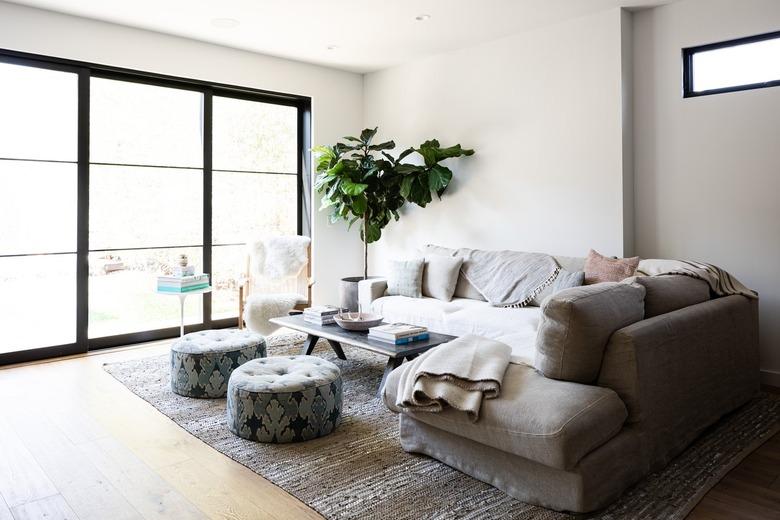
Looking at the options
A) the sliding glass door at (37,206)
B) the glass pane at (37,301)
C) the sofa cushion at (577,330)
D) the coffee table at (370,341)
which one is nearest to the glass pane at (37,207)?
the sliding glass door at (37,206)

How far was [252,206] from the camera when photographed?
5.87 metres

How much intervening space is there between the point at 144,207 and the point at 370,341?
2839mm

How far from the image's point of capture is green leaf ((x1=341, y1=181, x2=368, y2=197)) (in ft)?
17.2

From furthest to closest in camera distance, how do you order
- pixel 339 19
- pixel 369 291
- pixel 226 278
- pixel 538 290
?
1. pixel 226 278
2. pixel 369 291
3. pixel 339 19
4. pixel 538 290

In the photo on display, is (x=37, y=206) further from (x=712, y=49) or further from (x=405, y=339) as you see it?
(x=712, y=49)

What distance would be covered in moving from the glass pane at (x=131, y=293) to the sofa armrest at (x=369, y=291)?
164cm

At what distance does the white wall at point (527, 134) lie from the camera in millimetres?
4387

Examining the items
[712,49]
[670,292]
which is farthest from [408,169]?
[670,292]

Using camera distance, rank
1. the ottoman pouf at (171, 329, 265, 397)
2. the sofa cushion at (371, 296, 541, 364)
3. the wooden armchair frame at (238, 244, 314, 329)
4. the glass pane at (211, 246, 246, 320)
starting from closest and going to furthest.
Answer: the ottoman pouf at (171, 329, 265, 397), the sofa cushion at (371, 296, 541, 364), the wooden armchair frame at (238, 244, 314, 329), the glass pane at (211, 246, 246, 320)

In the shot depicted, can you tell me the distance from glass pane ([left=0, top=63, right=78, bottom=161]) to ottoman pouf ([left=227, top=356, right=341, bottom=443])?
9.40 feet

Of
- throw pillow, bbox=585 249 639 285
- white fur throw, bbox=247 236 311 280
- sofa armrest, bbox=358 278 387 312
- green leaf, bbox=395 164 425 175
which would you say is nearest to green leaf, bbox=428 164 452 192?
green leaf, bbox=395 164 425 175

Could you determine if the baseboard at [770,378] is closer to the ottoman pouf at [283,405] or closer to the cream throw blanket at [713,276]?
the cream throw blanket at [713,276]

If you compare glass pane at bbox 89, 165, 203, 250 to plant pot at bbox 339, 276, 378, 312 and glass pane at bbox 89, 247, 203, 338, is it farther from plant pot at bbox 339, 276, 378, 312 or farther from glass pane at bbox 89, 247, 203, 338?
plant pot at bbox 339, 276, 378, 312

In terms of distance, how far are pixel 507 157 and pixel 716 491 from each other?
3.28 metres
